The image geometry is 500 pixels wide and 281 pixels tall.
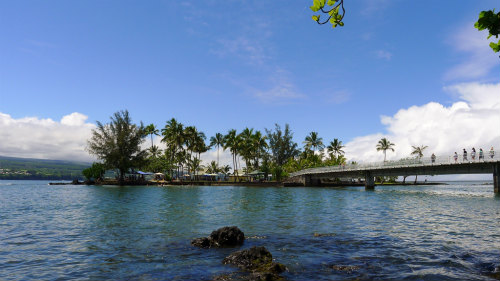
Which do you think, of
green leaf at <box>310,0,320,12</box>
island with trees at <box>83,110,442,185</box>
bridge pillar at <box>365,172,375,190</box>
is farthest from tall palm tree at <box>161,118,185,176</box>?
green leaf at <box>310,0,320,12</box>

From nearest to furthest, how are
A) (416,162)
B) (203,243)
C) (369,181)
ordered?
(203,243), (416,162), (369,181)

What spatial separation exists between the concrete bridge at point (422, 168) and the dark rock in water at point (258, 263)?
45869mm

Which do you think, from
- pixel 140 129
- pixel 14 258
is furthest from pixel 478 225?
pixel 140 129

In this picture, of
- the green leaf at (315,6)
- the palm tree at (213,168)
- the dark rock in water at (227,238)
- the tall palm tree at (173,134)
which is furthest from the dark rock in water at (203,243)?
the palm tree at (213,168)

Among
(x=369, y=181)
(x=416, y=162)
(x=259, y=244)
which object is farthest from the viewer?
(x=369, y=181)

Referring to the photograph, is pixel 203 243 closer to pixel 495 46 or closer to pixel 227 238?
pixel 227 238

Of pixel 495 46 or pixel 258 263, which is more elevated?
pixel 495 46

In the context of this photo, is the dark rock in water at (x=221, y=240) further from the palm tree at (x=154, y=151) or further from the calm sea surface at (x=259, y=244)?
the palm tree at (x=154, y=151)

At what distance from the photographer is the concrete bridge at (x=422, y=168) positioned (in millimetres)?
45344

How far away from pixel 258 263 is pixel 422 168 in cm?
5276

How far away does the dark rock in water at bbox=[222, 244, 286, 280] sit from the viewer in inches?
330

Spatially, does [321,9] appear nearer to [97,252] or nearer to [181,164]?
[97,252]

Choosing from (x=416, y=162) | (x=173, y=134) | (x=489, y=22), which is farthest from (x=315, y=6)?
(x=173, y=134)

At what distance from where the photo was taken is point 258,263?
960 cm
